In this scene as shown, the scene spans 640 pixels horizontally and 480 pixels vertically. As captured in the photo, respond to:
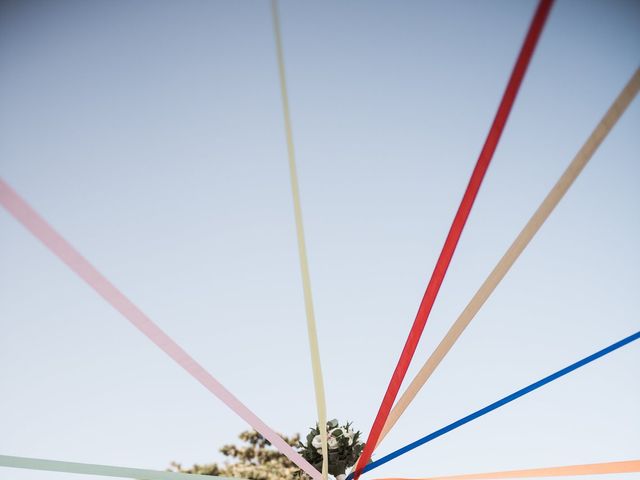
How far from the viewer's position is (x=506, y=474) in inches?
135

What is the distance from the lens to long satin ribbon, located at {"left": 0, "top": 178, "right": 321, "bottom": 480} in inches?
74.0

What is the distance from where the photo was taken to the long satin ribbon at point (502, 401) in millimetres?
3055

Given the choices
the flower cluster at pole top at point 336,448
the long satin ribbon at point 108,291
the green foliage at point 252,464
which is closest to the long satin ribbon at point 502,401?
the flower cluster at pole top at point 336,448

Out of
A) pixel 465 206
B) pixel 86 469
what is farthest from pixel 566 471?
pixel 86 469

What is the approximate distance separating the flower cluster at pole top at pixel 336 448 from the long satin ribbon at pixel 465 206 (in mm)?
199

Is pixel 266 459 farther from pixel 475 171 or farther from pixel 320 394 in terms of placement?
pixel 475 171

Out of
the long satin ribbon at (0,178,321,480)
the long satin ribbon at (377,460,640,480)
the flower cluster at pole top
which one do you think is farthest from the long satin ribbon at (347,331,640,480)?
the long satin ribbon at (0,178,321,480)

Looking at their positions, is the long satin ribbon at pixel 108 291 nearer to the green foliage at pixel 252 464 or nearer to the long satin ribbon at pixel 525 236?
the long satin ribbon at pixel 525 236

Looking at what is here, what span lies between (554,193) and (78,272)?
2160 mm

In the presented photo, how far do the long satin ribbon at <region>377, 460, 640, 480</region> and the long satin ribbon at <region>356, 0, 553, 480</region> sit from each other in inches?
33.0

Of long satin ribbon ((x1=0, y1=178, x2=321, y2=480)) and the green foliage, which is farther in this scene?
the green foliage

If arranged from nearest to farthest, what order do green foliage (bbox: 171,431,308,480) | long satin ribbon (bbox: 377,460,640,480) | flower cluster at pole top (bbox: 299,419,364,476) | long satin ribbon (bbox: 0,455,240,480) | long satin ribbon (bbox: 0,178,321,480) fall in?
long satin ribbon (bbox: 0,178,321,480) < long satin ribbon (bbox: 0,455,240,480) < long satin ribbon (bbox: 377,460,640,480) < flower cluster at pole top (bbox: 299,419,364,476) < green foliage (bbox: 171,431,308,480)

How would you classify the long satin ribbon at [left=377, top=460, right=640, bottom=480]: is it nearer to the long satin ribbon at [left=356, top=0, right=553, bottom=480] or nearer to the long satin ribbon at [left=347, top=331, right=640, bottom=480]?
the long satin ribbon at [left=347, top=331, right=640, bottom=480]

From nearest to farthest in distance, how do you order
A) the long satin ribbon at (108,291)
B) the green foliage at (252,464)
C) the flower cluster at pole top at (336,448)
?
1. the long satin ribbon at (108,291)
2. the flower cluster at pole top at (336,448)
3. the green foliage at (252,464)
